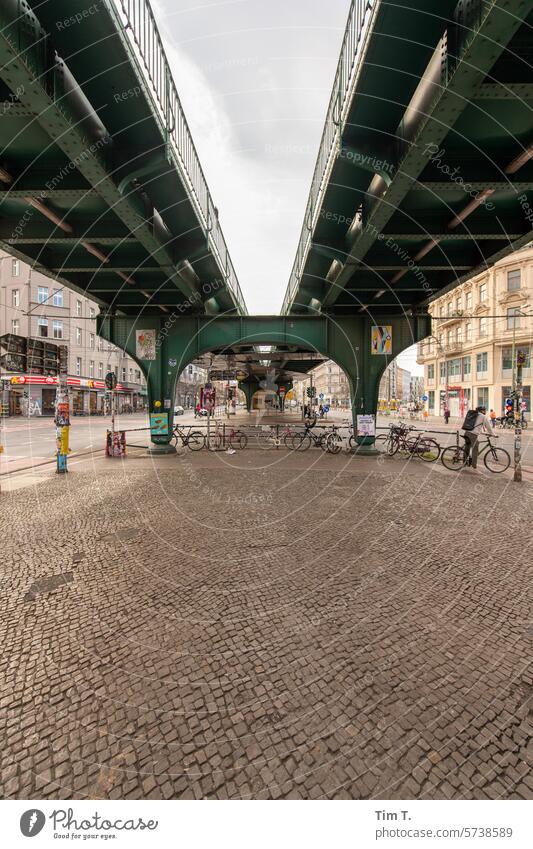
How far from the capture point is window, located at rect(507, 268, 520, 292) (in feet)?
112

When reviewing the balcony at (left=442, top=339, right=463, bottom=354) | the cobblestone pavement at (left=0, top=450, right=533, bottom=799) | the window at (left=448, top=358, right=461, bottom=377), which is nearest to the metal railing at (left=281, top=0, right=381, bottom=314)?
the cobblestone pavement at (left=0, top=450, right=533, bottom=799)

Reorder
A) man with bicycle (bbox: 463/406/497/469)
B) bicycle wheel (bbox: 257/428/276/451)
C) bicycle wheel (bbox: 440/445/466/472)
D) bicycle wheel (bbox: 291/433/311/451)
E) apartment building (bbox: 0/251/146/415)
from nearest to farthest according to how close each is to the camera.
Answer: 1. man with bicycle (bbox: 463/406/497/469)
2. bicycle wheel (bbox: 440/445/466/472)
3. bicycle wheel (bbox: 291/433/311/451)
4. bicycle wheel (bbox: 257/428/276/451)
5. apartment building (bbox: 0/251/146/415)

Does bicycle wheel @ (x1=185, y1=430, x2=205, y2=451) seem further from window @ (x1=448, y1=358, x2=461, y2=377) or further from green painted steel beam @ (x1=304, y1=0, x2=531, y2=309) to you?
window @ (x1=448, y1=358, x2=461, y2=377)

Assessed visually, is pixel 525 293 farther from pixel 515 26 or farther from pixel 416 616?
pixel 416 616

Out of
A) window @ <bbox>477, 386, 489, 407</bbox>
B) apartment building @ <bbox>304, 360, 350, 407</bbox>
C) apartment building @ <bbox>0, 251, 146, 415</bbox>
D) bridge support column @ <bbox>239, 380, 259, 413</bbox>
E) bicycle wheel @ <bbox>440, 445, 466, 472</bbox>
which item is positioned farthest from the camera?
apartment building @ <bbox>304, 360, 350, 407</bbox>

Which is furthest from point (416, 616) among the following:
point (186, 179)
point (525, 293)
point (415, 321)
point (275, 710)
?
point (525, 293)

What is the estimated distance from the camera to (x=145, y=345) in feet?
45.1

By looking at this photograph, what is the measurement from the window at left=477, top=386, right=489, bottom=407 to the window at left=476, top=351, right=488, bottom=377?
1.82 meters

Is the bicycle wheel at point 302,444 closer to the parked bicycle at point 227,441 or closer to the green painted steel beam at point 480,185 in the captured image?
the parked bicycle at point 227,441

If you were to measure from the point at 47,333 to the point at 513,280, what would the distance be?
5110 centimetres

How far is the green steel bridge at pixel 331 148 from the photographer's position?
3686 millimetres

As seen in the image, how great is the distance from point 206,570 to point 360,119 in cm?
653

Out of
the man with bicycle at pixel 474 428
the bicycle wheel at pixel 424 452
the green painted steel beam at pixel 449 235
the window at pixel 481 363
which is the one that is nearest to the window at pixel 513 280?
the window at pixel 481 363

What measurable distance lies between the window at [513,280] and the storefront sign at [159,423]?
37.7 meters
